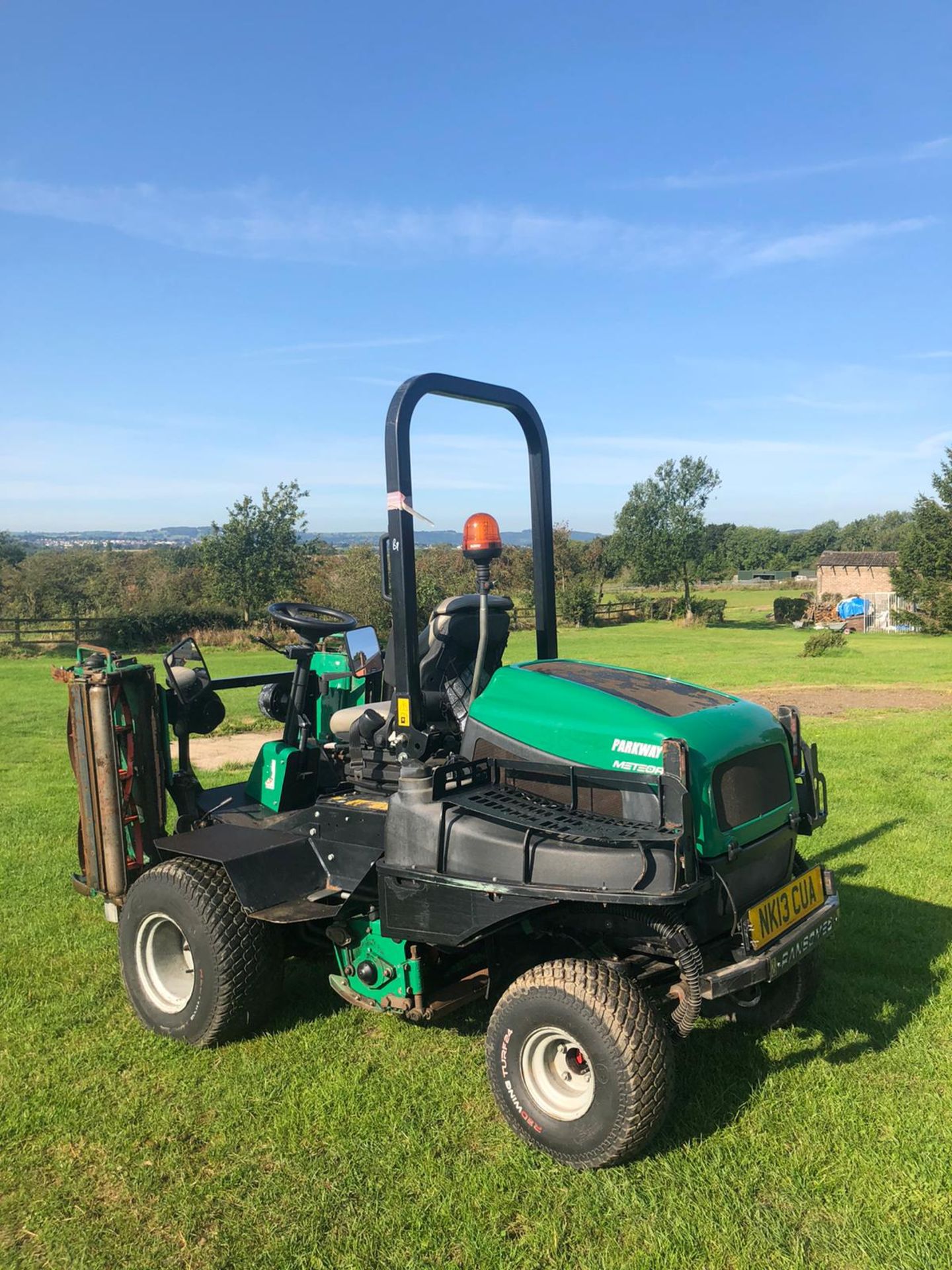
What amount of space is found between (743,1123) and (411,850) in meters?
1.61

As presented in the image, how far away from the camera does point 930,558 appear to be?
128 feet

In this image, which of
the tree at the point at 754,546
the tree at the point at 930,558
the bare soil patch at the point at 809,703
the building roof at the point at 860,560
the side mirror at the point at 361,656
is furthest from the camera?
the tree at the point at 754,546

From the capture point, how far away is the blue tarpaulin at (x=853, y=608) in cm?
4344

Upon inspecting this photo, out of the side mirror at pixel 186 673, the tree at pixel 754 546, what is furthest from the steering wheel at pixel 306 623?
the tree at pixel 754 546

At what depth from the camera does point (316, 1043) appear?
13.8 ft

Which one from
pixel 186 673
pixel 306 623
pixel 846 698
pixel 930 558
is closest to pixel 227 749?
pixel 186 673

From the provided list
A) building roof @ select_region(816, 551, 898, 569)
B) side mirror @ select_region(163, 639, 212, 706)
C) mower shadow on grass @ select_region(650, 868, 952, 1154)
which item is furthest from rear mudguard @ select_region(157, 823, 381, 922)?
building roof @ select_region(816, 551, 898, 569)

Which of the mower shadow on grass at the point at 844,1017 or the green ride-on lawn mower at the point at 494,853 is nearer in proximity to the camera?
the green ride-on lawn mower at the point at 494,853

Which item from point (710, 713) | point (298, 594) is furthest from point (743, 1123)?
point (298, 594)

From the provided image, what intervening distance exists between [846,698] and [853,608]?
29.3m

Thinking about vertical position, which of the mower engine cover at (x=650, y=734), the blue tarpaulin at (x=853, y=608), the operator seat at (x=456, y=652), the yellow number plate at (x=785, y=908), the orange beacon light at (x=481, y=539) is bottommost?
the blue tarpaulin at (x=853, y=608)

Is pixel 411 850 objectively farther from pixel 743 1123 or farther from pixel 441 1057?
pixel 743 1123

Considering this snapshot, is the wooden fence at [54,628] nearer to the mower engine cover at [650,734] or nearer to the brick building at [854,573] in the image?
the mower engine cover at [650,734]

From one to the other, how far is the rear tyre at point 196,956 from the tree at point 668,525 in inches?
1742
